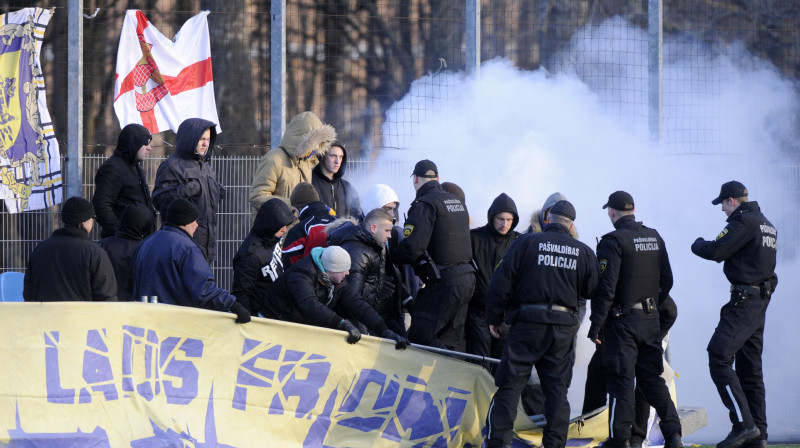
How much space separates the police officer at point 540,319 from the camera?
7332 millimetres

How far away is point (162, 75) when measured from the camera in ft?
43.0

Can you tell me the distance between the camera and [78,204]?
7.62m

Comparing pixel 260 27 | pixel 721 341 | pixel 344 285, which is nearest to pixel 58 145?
pixel 260 27

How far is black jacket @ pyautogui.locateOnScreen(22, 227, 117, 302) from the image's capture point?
7488 millimetres

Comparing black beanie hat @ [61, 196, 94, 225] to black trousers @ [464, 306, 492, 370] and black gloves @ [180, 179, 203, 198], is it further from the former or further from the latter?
black trousers @ [464, 306, 492, 370]

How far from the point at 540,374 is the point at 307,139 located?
11.1ft

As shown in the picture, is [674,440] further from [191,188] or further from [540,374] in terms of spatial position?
[191,188]

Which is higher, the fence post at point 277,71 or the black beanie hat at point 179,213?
the fence post at point 277,71

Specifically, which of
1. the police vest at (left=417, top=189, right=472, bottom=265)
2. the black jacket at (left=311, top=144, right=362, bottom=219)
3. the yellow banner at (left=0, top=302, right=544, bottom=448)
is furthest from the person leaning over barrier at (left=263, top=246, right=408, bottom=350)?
the black jacket at (left=311, top=144, right=362, bottom=219)

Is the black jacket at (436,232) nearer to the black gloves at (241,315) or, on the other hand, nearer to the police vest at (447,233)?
the police vest at (447,233)

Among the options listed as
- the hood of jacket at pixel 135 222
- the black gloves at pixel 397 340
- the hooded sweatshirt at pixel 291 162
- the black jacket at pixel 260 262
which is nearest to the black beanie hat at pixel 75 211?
the hood of jacket at pixel 135 222

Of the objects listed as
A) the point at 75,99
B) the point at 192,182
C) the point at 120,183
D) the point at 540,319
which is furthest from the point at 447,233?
the point at 75,99

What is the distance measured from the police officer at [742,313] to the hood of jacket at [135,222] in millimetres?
4810

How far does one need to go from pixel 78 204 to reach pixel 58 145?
587 cm
